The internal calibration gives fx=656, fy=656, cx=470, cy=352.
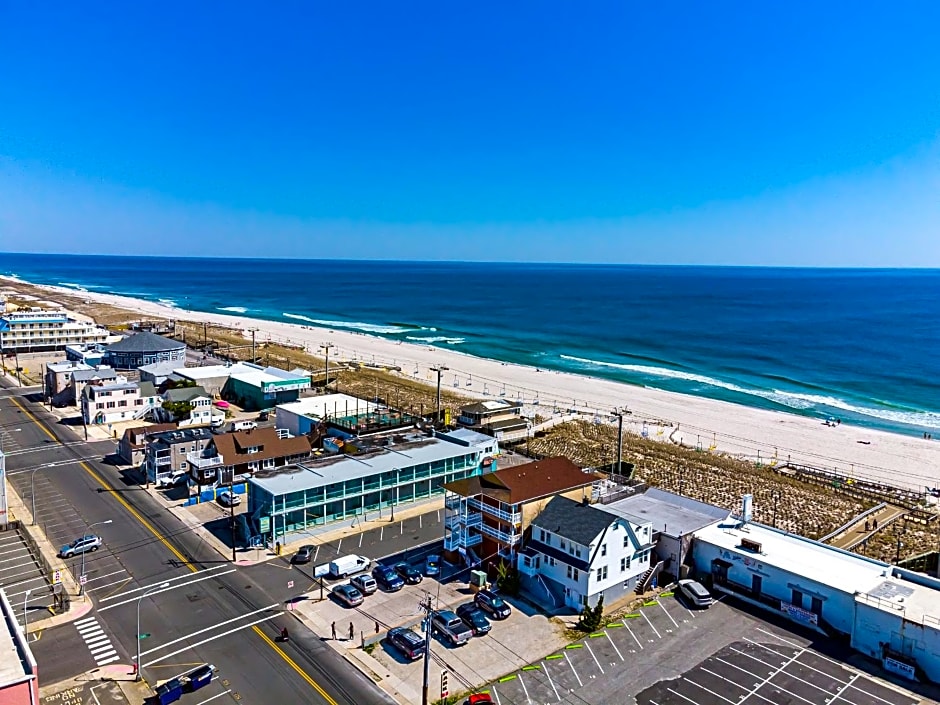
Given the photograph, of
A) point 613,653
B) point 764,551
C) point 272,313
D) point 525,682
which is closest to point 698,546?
point 764,551

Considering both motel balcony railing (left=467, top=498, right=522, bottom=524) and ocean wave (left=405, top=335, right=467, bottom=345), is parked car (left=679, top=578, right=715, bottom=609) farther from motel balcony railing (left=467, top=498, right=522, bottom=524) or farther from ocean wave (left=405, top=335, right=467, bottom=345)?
ocean wave (left=405, top=335, right=467, bottom=345)

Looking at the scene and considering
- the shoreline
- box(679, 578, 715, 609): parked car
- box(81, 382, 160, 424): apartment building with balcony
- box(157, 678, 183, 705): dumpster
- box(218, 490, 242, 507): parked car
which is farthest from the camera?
box(81, 382, 160, 424): apartment building with balcony

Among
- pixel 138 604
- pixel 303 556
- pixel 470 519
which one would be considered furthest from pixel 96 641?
pixel 470 519

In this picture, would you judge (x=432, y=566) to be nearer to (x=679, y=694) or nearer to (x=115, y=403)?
(x=679, y=694)

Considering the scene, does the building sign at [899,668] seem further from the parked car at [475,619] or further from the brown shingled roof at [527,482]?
the parked car at [475,619]

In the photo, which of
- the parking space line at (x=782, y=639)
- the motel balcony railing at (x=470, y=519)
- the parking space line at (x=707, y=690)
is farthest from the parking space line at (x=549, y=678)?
the parking space line at (x=782, y=639)

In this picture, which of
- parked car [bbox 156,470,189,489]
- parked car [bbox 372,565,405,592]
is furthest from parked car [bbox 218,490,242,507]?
parked car [bbox 372,565,405,592]

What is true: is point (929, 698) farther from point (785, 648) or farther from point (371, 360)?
point (371, 360)
